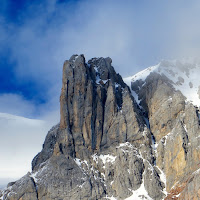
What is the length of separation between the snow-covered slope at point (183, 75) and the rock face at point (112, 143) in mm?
2399

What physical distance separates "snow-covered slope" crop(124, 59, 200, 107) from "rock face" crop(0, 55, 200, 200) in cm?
240

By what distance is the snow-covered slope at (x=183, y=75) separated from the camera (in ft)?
531

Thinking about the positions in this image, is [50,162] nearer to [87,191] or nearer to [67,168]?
[67,168]

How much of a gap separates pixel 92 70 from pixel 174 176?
63274 mm

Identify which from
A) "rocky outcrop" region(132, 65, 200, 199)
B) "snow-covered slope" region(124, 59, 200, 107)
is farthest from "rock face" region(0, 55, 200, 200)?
"snow-covered slope" region(124, 59, 200, 107)

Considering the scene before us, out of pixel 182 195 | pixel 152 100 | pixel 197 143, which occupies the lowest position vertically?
pixel 182 195

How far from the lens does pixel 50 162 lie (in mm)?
141625

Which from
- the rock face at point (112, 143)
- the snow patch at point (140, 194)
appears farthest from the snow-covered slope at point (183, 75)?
the snow patch at point (140, 194)

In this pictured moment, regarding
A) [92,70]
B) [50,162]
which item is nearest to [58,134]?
[50,162]

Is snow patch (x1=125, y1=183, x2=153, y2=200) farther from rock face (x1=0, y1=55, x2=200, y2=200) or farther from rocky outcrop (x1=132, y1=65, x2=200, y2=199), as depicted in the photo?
rocky outcrop (x1=132, y1=65, x2=200, y2=199)

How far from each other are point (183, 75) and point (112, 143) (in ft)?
192

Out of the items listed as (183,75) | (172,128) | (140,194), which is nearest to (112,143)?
(172,128)

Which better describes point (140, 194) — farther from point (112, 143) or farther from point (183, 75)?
point (183, 75)

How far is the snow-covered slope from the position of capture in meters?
162
